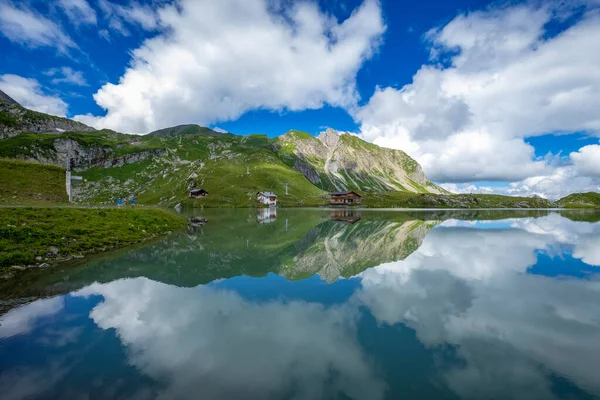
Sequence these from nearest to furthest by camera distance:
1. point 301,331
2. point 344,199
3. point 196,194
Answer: point 301,331 → point 196,194 → point 344,199

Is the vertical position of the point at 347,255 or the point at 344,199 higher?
the point at 344,199

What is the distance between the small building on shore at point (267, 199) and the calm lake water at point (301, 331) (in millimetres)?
148258

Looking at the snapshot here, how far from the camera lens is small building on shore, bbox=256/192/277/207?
177750mm

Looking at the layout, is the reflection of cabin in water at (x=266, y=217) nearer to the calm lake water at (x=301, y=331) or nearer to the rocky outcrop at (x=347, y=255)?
the rocky outcrop at (x=347, y=255)

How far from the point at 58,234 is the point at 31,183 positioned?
91.6 ft

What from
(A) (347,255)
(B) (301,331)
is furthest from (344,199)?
(B) (301,331)

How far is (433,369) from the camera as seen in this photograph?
37.1 feet

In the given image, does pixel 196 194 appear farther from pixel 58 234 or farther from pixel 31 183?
pixel 58 234

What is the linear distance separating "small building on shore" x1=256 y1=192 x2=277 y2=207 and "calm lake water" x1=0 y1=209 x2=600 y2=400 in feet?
486

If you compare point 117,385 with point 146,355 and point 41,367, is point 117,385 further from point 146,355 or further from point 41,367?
point 41,367

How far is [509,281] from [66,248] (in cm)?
4007

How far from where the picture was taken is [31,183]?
159 ft

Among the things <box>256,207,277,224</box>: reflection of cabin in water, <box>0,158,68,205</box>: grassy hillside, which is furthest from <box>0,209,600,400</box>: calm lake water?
<box>256,207,277,224</box>: reflection of cabin in water

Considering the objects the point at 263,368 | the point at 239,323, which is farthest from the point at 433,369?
the point at 239,323
